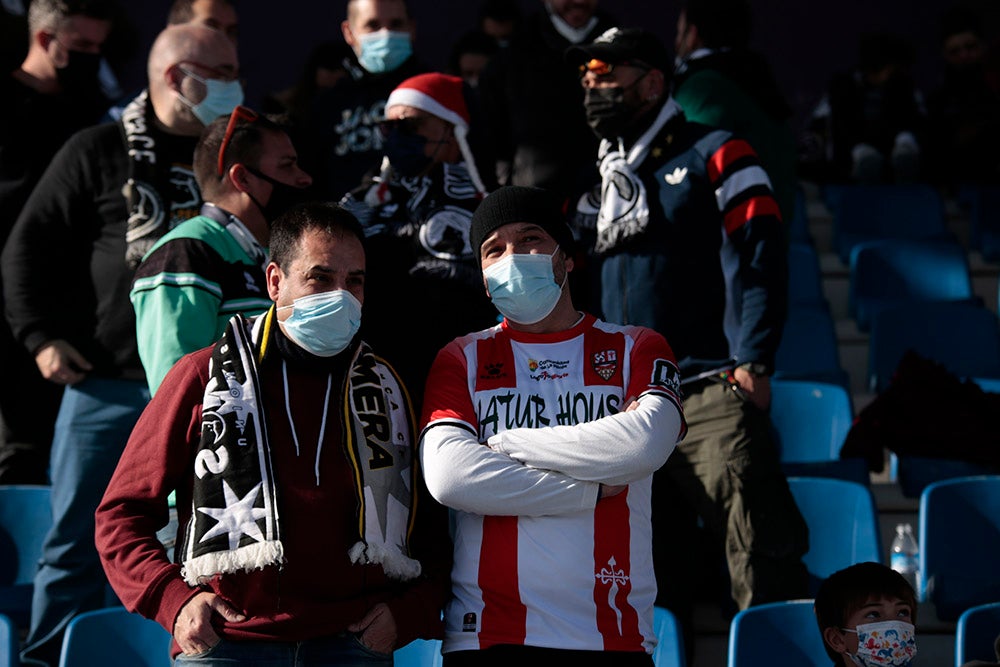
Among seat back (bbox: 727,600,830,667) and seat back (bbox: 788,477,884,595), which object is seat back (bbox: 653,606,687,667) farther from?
seat back (bbox: 788,477,884,595)

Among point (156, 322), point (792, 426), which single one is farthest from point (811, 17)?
point (156, 322)

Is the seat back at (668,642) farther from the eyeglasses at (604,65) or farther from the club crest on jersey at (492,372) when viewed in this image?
the eyeglasses at (604,65)

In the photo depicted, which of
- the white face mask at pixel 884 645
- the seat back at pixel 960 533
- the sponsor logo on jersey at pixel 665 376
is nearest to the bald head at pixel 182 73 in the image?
the sponsor logo on jersey at pixel 665 376

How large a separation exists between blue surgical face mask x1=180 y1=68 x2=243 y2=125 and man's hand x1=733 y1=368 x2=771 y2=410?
160cm

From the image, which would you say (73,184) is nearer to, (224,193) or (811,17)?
(224,193)

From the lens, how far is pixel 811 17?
28.6 feet

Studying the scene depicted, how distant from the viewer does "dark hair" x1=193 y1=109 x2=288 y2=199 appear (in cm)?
331

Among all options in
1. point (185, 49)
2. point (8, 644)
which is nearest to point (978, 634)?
point (8, 644)

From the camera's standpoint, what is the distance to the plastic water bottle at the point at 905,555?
4.49 metres

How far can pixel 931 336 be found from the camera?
18.7 feet

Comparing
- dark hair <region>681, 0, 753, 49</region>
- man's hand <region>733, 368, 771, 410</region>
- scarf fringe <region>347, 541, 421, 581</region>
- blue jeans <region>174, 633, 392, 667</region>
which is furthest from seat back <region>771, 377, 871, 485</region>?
blue jeans <region>174, 633, 392, 667</region>

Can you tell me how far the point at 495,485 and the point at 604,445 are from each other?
217 mm

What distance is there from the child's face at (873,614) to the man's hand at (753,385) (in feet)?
2.29

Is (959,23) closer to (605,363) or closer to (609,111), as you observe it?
(609,111)
